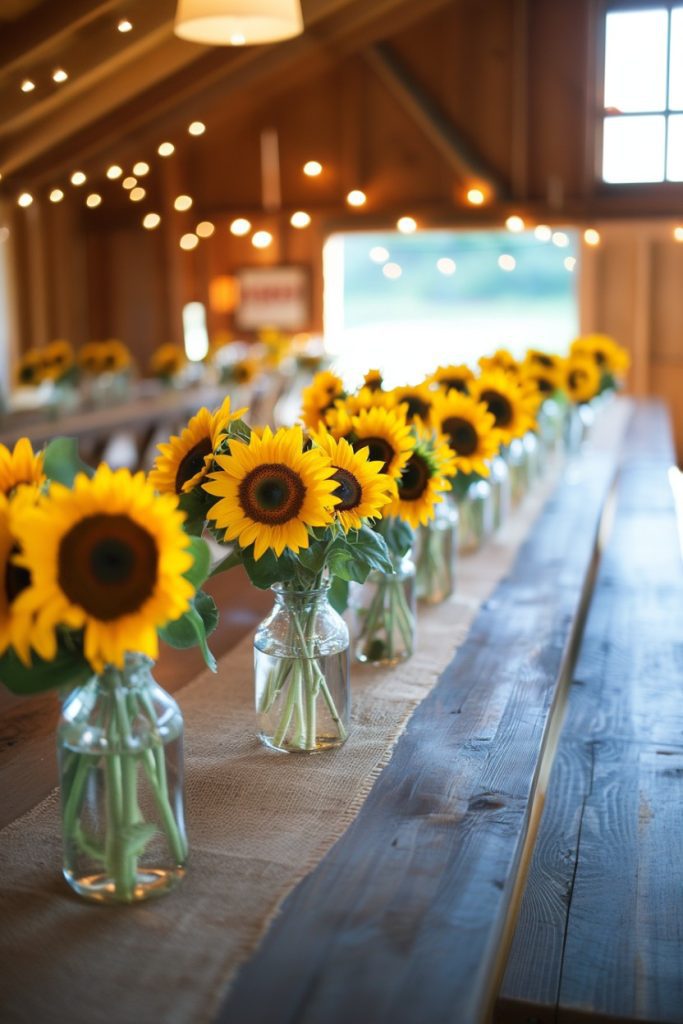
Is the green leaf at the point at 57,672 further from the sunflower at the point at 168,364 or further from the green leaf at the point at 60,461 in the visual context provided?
the sunflower at the point at 168,364

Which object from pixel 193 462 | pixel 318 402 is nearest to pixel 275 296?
pixel 318 402

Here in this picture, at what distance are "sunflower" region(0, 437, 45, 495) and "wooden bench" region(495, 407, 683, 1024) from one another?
35.9 inches

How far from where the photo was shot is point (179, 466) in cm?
156

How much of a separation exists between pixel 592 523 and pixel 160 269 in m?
7.54

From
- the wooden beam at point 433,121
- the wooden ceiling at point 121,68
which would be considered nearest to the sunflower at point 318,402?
the wooden ceiling at point 121,68

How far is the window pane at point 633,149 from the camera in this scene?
898 cm

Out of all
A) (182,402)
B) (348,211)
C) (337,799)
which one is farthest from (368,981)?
(348,211)

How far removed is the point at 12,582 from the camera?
1.15m

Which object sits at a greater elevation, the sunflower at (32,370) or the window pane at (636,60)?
the window pane at (636,60)

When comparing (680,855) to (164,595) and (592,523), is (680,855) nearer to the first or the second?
(164,595)

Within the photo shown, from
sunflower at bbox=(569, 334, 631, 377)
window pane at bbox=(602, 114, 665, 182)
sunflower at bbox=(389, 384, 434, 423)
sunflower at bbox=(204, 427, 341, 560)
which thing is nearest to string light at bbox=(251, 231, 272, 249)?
window pane at bbox=(602, 114, 665, 182)

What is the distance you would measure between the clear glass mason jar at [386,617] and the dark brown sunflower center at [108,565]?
90cm

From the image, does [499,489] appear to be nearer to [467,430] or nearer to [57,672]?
[467,430]

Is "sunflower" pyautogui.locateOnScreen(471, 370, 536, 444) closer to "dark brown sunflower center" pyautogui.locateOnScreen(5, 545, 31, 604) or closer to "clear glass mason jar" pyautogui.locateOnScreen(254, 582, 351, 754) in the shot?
"clear glass mason jar" pyautogui.locateOnScreen(254, 582, 351, 754)
